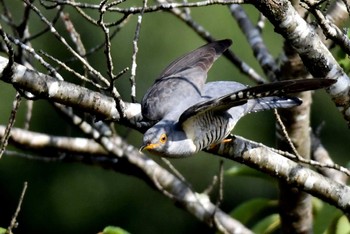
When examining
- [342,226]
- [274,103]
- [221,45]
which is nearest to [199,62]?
[221,45]

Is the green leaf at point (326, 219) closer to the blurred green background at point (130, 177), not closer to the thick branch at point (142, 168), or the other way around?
the thick branch at point (142, 168)

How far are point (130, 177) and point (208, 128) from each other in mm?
6506

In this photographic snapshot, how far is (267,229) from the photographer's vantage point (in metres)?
4.31

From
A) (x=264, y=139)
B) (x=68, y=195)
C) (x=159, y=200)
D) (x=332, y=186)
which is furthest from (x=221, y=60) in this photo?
(x=332, y=186)

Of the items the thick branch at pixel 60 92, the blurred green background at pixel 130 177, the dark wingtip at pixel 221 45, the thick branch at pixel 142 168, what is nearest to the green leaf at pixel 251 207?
the thick branch at pixel 142 168

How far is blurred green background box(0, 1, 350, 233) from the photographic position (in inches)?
351

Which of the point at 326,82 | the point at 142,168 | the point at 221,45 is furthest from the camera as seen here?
the point at 142,168

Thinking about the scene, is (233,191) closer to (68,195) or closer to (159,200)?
(159,200)

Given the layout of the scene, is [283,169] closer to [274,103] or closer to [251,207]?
[274,103]

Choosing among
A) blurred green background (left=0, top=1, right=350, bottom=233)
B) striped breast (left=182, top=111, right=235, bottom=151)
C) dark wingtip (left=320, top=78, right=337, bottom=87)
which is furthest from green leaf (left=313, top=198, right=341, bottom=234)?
blurred green background (left=0, top=1, right=350, bottom=233)

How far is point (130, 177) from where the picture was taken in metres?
9.68

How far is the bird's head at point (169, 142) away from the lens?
3260 mm

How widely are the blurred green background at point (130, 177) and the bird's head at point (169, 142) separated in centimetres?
511

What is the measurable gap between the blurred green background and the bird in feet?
16.1
